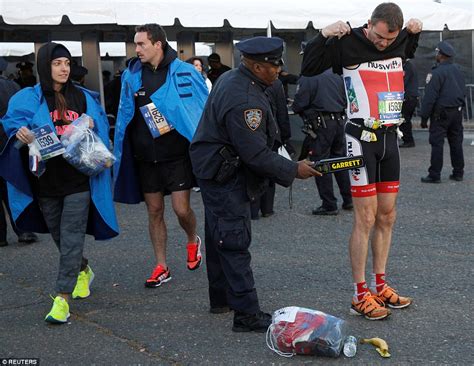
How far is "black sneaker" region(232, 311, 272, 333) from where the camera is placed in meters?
4.82

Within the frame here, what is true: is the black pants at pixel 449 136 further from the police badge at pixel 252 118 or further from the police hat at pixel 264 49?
the police badge at pixel 252 118

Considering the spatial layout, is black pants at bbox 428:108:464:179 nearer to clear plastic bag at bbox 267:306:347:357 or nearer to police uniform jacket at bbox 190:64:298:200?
police uniform jacket at bbox 190:64:298:200

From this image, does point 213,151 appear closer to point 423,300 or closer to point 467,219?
point 423,300

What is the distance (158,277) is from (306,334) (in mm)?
1902

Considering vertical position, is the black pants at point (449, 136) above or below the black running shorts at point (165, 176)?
below

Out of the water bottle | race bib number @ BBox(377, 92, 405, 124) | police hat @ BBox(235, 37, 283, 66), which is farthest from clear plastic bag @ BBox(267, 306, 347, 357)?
police hat @ BBox(235, 37, 283, 66)

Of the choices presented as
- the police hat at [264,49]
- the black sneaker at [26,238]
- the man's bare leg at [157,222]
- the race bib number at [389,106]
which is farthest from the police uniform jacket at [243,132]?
the black sneaker at [26,238]

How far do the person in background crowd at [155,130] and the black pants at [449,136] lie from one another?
17.7 feet

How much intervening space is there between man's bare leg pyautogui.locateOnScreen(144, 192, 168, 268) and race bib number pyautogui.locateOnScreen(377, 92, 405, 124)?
1.90 meters

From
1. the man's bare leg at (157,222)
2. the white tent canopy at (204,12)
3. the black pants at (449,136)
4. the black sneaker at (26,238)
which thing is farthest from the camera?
the white tent canopy at (204,12)

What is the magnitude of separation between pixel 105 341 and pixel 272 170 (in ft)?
4.77

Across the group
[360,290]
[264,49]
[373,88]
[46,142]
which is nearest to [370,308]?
[360,290]

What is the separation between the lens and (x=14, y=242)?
8.03 meters

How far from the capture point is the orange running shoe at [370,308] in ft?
16.1
